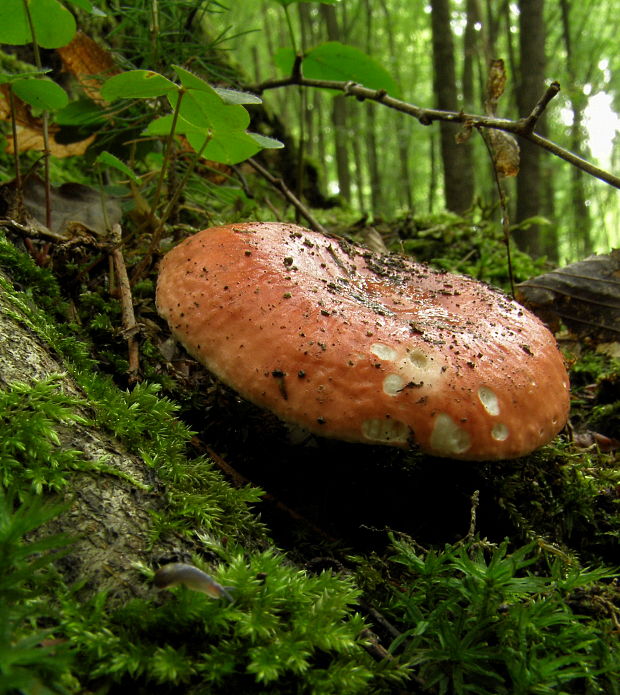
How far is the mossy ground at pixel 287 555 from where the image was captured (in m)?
1.04

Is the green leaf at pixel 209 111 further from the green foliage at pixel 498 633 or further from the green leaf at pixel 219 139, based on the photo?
the green foliage at pixel 498 633

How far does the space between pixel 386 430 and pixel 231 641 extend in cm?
78

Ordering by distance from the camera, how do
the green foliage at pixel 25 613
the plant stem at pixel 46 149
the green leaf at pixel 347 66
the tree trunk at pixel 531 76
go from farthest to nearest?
the tree trunk at pixel 531 76 < the green leaf at pixel 347 66 < the plant stem at pixel 46 149 < the green foliage at pixel 25 613

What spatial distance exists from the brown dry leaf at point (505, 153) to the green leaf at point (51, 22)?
2056 millimetres

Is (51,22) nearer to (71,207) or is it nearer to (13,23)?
(13,23)

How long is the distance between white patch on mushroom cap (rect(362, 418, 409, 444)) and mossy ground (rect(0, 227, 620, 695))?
30 centimetres

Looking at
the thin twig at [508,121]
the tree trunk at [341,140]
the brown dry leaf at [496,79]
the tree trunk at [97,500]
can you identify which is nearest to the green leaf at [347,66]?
the thin twig at [508,121]

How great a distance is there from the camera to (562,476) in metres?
2.35

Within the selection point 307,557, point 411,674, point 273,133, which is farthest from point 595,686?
point 273,133

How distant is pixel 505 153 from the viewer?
271cm

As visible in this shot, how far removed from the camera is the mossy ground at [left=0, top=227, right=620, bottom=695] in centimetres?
104

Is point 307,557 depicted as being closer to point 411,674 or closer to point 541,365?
point 411,674

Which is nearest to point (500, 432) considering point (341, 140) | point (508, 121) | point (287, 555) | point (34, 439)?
point (287, 555)

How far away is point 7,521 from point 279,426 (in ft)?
4.14
